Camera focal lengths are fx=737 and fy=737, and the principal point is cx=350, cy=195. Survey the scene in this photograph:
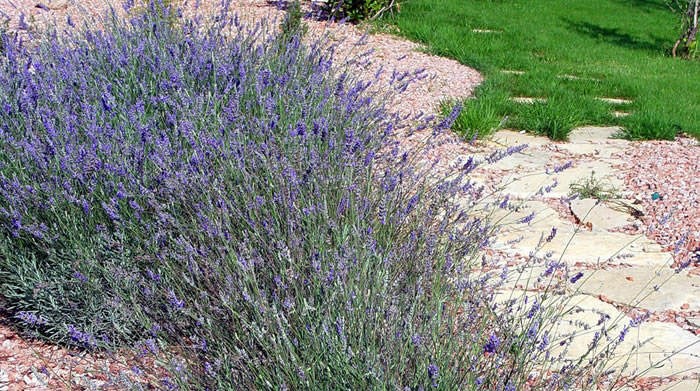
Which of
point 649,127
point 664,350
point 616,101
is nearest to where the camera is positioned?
point 664,350

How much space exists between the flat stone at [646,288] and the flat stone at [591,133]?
2141 mm

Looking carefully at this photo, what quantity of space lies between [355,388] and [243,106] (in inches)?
85.3

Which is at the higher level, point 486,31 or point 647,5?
point 647,5

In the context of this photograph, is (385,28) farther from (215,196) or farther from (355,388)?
(355,388)

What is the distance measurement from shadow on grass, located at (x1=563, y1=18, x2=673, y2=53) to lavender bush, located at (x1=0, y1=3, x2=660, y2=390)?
710 centimetres

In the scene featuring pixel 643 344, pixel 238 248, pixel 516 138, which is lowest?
pixel 516 138

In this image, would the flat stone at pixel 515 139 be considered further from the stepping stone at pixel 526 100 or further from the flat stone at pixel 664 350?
the flat stone at pixel 664 350

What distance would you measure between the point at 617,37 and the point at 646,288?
7.77 metres

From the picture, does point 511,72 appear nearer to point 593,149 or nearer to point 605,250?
point 593,149

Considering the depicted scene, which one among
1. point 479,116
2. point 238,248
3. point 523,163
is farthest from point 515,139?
point 238,248

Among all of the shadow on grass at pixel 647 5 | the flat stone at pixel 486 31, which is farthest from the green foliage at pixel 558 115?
the shadow on grass at pixel 647 5

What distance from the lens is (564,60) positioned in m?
8.31

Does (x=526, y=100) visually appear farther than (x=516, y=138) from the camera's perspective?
Yes

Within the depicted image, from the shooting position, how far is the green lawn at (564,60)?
5797 millimetres
